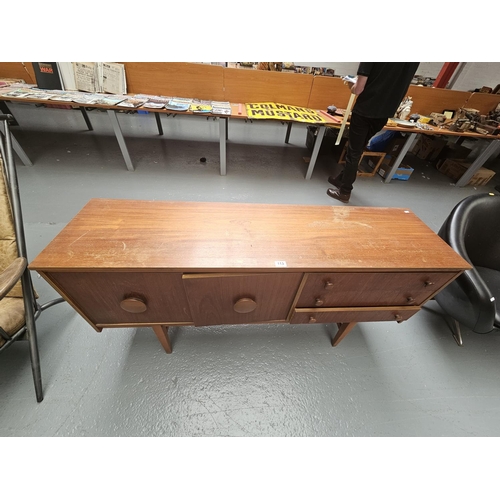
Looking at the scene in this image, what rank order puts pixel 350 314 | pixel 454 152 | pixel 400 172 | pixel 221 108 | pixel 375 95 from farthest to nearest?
pixel 454 152
pixel 400 172
pixel 221 108
pixel 375 95
pixel 350 314

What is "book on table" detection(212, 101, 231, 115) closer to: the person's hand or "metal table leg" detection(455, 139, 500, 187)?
the person's hand

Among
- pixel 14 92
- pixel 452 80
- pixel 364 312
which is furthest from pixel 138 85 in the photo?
pixel 452 80

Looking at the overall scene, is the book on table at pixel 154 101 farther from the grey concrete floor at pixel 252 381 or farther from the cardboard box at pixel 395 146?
the cardboard box at pixel 395 146

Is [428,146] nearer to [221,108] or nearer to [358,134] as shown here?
[358,134]

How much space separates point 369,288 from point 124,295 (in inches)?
36.7

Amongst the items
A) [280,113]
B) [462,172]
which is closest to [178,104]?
[280,113]

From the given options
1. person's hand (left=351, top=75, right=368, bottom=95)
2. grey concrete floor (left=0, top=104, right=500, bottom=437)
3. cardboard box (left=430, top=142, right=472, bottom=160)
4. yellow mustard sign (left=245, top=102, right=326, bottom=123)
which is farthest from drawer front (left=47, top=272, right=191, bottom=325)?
cardboard box (left=430, top=142, right=472, bottom=160)

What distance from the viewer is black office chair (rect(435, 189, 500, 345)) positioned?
3.37ft

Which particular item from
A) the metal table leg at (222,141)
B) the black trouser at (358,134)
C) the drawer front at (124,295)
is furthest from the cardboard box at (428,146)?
the drawer front at (124,295)

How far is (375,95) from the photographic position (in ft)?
5.92

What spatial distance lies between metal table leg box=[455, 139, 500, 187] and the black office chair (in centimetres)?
232

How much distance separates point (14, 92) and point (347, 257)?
11.8ft

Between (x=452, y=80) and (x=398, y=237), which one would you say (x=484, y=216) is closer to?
(x=398, y=237)

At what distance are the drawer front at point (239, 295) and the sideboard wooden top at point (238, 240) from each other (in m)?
0.05
